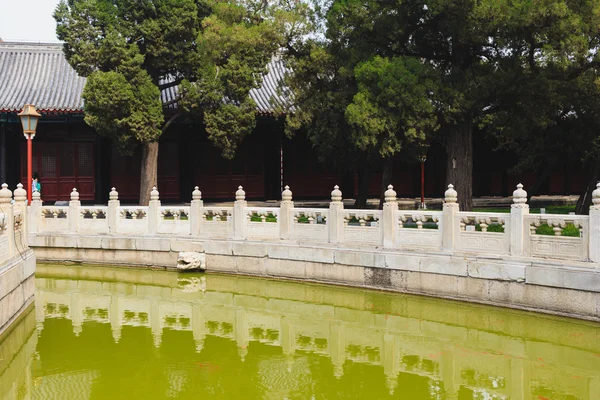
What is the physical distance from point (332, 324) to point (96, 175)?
15880 mm

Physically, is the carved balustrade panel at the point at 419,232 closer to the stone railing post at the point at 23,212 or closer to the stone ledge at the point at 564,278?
the stone ledge at the point at 564,278

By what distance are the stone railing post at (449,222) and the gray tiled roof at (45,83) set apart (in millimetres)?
12372

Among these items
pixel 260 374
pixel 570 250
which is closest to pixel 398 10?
pixel 570 250

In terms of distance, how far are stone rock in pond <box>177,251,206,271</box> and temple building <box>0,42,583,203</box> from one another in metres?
8.76

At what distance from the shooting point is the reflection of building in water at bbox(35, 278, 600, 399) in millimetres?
8469

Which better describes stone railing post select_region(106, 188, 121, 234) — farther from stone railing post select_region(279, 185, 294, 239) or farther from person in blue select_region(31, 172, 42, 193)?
person in blue select_region(31, 172, 42, 193)

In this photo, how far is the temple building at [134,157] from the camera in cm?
2452

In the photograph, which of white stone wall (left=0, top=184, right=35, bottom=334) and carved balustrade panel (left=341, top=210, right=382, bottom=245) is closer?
white stone wall (left=0, top=184, right=35, bottom=334)

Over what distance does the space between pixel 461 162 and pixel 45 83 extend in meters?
15.9

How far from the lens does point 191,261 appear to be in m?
15.4

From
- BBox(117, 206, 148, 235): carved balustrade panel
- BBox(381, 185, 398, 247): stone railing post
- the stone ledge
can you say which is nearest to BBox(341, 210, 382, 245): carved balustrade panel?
BBox(381, 185, 398, 247): stone railing post

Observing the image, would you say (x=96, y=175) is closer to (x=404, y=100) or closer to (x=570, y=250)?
(x=404, y=100)

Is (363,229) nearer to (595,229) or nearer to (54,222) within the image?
(595,229)

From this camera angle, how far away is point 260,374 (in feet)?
28.7
